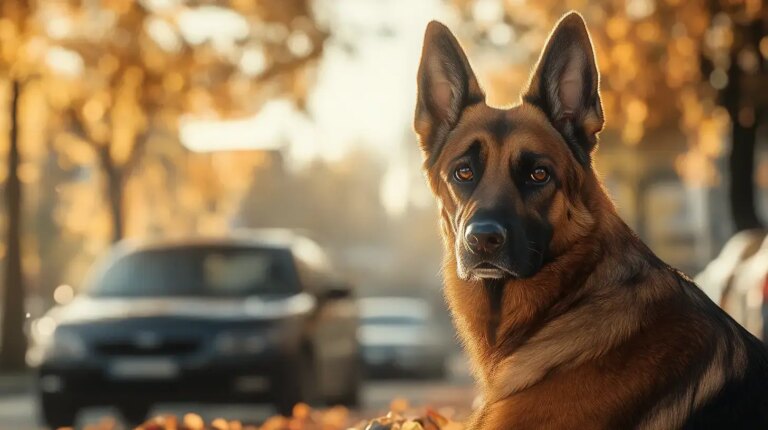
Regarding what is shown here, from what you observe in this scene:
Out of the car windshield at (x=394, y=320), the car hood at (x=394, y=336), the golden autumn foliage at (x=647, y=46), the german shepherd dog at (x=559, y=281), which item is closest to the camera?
the german shepherd dog at (x=559, y=281)

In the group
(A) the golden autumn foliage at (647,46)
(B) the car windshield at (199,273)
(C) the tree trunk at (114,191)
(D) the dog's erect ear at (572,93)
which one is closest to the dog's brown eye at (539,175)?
(D) the dog's erect ear at (572,93)

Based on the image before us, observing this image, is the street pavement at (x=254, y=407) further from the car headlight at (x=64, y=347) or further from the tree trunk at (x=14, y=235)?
the tree trunk at (x=14, y=235)

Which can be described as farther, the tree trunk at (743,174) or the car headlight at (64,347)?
the tree trunk at (743,174)

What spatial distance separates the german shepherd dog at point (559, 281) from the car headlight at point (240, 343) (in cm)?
780

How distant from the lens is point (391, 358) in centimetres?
3053

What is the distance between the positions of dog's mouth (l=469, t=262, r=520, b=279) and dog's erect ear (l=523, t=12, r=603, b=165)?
20.2 inches

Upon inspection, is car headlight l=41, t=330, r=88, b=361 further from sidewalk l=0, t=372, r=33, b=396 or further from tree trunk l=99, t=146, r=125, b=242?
tree trunk l=99, t=146, r=125, b=242

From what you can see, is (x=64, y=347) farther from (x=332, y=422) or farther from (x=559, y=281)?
(x=559, y=281)

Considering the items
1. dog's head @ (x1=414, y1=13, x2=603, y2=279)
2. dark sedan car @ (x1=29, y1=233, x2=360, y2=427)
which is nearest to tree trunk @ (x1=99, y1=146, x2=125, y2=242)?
dark sedan car @ (x1=29, y1=233, x2=360, y2=427)

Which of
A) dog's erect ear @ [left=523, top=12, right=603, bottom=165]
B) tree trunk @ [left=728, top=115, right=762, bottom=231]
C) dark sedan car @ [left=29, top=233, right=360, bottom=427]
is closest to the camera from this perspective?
dog's erect ear @ [left=523, top=12, right=603, bottom=165]

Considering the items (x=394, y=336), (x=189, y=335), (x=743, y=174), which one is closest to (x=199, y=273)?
(x=189, y=335)

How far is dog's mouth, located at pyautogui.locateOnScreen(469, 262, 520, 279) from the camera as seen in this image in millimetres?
5793

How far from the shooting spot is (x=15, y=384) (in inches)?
896

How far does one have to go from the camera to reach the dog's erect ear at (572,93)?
19.3 ft
